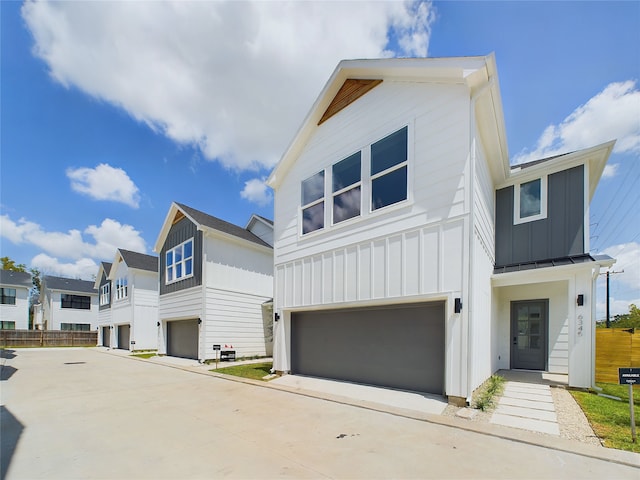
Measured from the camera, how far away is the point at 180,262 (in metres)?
16.4

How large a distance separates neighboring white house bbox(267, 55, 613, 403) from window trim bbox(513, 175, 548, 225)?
0.03 meters

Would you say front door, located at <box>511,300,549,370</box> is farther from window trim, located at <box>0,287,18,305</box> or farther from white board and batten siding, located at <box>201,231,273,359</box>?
window trim, located at <box>0,287,18,305</box>

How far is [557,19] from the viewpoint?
7.11 metres

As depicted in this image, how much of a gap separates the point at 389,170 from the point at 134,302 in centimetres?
2083

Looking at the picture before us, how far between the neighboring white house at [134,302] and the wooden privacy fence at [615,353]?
24.0m

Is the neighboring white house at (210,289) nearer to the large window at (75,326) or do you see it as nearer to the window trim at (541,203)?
the window trim at (541,203)

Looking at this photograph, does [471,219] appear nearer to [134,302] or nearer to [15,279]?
[134,302]

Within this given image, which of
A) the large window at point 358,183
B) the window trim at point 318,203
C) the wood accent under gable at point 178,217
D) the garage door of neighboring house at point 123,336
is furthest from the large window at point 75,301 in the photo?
the large window at point 358,183

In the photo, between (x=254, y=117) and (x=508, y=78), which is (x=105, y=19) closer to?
(x=254, y=117)

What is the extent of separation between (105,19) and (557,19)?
11.2 meters

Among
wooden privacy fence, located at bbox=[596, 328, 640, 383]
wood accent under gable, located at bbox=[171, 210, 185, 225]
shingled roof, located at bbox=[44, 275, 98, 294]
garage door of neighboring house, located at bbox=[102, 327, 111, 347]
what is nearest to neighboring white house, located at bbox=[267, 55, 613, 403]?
wooden privacy fence, located at bbox=[596, 328, 640, 383]

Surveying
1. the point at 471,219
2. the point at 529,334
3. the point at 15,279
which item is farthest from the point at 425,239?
the point at 15,279

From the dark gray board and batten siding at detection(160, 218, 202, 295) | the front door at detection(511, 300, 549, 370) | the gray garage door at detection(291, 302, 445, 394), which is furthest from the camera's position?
the dark gray board and batten siding at detection(160, 218, 202, 295)

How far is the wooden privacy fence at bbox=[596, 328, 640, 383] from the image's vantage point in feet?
27.1
